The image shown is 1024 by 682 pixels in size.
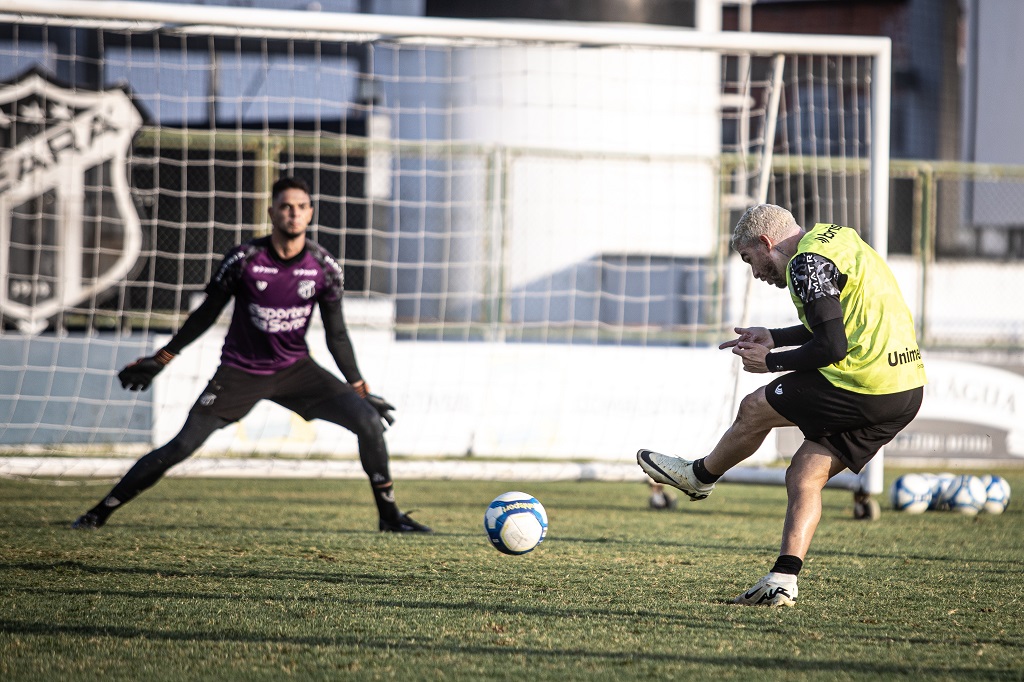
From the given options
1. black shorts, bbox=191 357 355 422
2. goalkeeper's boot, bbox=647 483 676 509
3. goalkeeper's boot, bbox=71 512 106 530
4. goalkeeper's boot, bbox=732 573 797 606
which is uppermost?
black shorts, bbox=191 357 355 422

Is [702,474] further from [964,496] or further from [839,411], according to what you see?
[964,496]

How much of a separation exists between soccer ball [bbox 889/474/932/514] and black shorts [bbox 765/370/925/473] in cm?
380

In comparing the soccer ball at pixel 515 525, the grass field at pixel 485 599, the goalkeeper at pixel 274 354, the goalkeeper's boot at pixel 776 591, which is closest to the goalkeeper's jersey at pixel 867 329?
the goalkeeper's boot at pixel 776 591

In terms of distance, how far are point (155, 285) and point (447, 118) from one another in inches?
176

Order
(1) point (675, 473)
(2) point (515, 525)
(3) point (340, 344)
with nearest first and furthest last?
1. (1) point (675, 473)
2. (2) point (515, 525)
3. (3) point (340, 344)

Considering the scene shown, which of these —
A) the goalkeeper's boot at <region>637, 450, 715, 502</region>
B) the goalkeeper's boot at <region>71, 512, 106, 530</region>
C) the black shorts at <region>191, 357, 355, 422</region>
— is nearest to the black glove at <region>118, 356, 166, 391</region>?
the black shorts at <region>191, 357, 355, 422</region>

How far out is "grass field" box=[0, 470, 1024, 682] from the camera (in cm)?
371

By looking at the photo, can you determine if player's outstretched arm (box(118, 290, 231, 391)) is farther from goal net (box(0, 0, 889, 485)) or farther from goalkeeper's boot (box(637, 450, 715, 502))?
goal net (box(0, 0, 889, 485))

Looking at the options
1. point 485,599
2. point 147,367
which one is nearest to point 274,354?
point 147,367

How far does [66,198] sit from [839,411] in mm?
8934

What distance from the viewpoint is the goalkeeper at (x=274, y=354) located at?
257 inches

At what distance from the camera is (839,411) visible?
4.75 m

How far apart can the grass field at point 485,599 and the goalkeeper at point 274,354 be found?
475 mm

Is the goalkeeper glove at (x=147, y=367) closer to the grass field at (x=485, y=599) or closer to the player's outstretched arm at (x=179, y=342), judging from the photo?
the player's outstretched arm at (x=179, y=342)
